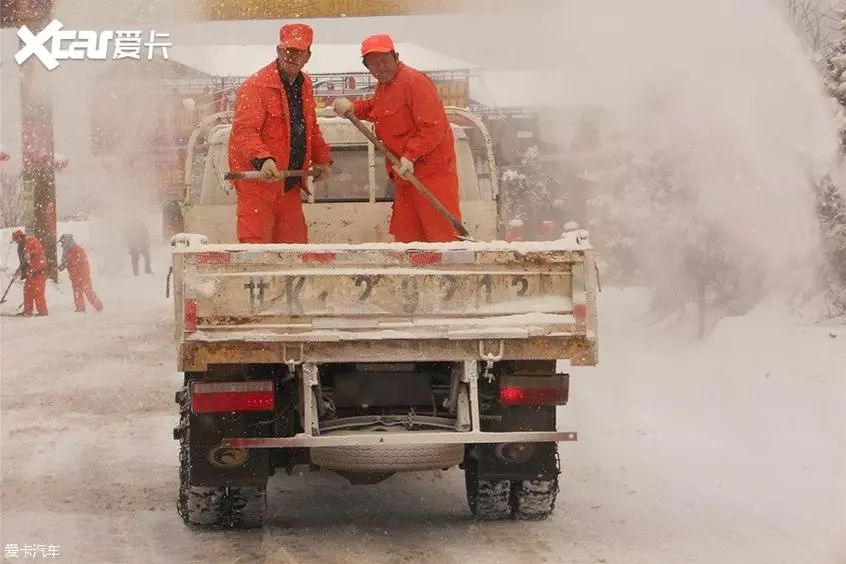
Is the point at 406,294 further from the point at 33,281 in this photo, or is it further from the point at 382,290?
the point at 33,281

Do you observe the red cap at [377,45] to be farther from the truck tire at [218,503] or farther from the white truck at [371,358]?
the truck tire at [218,503]

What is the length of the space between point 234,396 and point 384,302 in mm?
808

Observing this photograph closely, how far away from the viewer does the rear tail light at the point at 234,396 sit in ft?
19.8

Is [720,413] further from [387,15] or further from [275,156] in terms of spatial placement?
[387,15]

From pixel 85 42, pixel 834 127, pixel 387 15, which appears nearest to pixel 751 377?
pixel 834 127

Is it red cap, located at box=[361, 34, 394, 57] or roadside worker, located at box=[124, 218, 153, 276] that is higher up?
red cap, located at box=[361, 34, 394, 57]

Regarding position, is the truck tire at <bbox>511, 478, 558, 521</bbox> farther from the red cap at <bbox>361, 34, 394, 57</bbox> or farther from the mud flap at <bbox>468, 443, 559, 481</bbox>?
the red cap at <bbox>361, 34, 394, 57</bbox>

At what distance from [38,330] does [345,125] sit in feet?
39.0

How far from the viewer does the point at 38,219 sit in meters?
27.0

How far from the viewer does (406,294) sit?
5902mm

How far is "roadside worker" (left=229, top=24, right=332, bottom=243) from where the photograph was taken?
7324mm

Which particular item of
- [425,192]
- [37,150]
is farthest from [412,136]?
[37,150]

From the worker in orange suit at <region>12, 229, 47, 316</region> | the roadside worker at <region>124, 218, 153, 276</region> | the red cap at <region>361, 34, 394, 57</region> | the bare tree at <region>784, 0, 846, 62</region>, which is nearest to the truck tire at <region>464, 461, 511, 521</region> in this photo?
the red cap at <region>361, 34, 394, 57</region>

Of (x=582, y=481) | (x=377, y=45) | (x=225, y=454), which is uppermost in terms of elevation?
(x=377, y=45)
